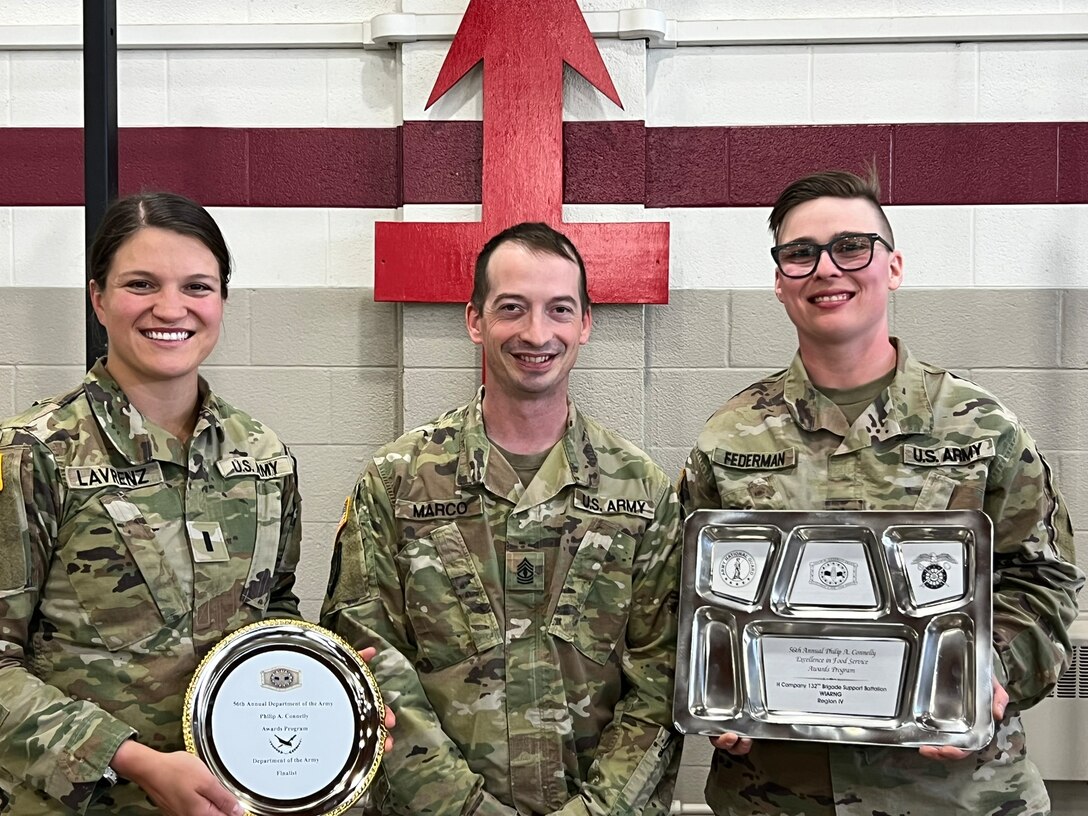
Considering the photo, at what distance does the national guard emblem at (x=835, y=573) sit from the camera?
5.54 feet

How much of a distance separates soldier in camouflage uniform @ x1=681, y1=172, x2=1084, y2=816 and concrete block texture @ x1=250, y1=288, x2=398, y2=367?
1.33 meters

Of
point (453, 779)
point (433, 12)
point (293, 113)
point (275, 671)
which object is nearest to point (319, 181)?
point (293, 113)

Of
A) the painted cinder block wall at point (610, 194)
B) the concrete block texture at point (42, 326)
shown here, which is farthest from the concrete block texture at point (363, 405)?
the concrete block texture at point (42, 326)

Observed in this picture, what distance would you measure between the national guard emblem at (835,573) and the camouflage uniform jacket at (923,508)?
12 cm

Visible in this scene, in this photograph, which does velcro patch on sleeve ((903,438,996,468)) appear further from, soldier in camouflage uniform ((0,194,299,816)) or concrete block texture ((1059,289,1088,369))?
concrete block texture ((1059,289,1088,369))

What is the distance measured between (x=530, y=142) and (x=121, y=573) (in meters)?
1.65

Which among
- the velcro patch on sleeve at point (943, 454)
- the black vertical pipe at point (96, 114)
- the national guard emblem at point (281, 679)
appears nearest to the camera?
the national guard emblem at point (281, 679)

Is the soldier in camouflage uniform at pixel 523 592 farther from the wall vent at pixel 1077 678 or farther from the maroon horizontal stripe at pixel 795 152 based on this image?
the wall vent at pixel 1077 678

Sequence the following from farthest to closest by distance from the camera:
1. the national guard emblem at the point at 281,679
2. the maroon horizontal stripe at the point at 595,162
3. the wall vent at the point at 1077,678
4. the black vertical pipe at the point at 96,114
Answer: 1. the maroon horizontal stripe at the point at 595,162
2. the wall vent at the point at 1077,678
3. the black vertical pipe at the point at 96,114
4. the national guard emblem at the point at 281,679

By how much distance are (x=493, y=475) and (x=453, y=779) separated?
505 mm

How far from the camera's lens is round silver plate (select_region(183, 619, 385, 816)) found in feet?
5.18

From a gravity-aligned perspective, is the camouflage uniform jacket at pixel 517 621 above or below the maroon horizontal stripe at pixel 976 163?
below

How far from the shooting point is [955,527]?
1.67 m

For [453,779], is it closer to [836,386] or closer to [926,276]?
[836,386]
